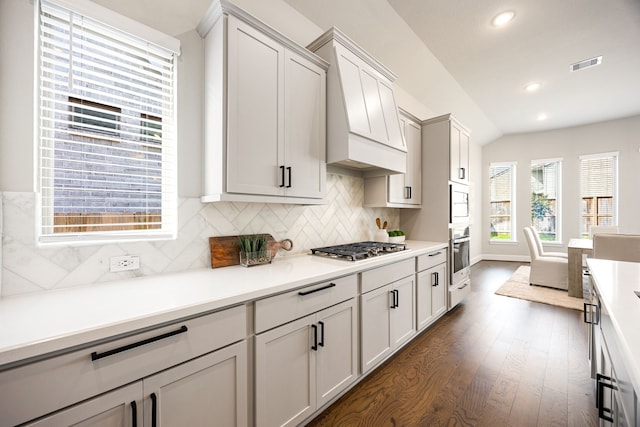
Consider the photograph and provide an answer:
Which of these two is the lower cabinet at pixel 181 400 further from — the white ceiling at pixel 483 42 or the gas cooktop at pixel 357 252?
the white ceiling at pixel 483 42

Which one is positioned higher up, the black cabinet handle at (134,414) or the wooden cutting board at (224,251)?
the wooden cutting board at (224,251)

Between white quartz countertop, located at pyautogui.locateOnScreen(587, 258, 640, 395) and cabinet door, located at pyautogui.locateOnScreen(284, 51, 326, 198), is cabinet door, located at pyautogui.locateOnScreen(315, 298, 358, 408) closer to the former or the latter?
cabinet door, located at pyautogui.locateOnScreen(284, 51, 326, 198)

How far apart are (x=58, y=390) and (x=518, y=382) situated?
2719mm

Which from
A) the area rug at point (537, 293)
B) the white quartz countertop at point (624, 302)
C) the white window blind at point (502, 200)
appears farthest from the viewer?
the white window blind at point (502, 200)

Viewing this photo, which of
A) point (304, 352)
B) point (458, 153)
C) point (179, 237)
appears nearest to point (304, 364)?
point (304, 352)

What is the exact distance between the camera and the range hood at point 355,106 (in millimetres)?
2076

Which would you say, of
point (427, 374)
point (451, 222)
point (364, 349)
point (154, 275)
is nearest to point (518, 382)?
point (427, 374)

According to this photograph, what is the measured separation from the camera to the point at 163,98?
1682 millimetres

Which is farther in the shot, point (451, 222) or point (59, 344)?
point (451, 222)

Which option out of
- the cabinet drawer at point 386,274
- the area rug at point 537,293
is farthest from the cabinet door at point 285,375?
the area rug at point 537,293

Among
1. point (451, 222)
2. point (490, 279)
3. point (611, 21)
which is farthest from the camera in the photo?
point (490, 279)

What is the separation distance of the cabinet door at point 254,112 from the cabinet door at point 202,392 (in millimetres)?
881

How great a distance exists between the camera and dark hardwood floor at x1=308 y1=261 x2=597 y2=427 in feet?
5.60

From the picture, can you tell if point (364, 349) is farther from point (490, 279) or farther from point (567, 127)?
point (567, 127)
